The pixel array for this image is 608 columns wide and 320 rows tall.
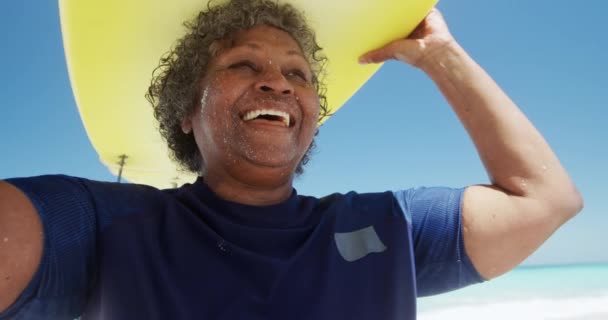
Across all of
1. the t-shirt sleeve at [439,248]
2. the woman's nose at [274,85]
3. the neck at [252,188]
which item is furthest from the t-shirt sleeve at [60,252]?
the t-shirt sleeve at [439,248]

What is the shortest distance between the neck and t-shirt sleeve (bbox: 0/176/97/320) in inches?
17.4

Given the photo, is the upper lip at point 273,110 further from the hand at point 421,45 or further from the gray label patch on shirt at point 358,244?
the hand at point 421,45

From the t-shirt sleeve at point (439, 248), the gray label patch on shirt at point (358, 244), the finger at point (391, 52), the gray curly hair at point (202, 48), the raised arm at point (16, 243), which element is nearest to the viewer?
the raised arm at point (16, 243)

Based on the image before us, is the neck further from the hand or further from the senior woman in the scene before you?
the hand

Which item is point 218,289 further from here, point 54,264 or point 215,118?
point 215,118

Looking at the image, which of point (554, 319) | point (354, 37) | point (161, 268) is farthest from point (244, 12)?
point (554, 319)

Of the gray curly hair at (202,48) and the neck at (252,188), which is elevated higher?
the gray curly hair at (202,48)

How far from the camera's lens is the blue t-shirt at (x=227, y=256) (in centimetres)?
94

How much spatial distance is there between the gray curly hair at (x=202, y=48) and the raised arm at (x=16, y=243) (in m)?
0.82

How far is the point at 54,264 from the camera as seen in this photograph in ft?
2.92

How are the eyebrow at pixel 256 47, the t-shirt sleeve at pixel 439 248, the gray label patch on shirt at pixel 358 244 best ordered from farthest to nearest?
the eyebrow at pixel 256 47 → the t-shirt sleeve at pixel 439 248 → the gray label patch on shirt at pixel 358 244

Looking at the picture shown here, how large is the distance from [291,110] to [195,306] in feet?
2.31

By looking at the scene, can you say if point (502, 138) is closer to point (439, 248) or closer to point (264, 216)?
point (439, 248)

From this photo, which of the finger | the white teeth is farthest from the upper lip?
the finger
